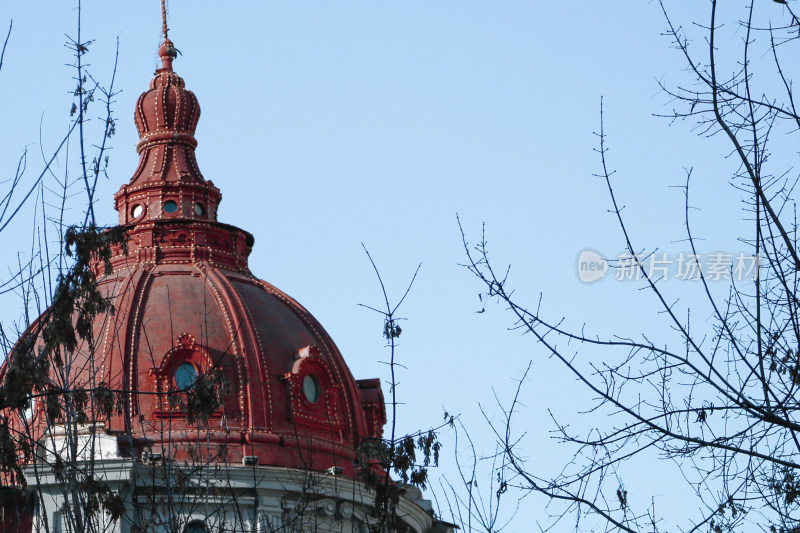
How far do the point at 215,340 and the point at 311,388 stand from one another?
2.62 meters

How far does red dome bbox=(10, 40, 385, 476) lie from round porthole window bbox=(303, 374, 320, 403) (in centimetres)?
2

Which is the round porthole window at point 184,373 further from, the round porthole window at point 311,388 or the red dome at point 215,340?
the round porthole window at point 311,388

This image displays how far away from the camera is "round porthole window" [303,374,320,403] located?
124 feet

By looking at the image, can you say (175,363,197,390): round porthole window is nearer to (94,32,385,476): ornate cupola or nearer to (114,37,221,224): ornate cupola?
(94,32,385,476): ornate cupola

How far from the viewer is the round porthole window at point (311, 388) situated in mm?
37875

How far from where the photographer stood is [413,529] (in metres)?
37.8

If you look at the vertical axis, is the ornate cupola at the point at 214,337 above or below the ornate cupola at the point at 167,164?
below

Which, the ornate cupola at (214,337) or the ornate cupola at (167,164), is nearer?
the ornate cupola at (214,337)

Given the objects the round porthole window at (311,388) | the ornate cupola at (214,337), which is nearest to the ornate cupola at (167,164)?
the ornate cupola at (214,337)

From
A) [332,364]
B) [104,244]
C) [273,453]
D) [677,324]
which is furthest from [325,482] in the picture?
[677,324]

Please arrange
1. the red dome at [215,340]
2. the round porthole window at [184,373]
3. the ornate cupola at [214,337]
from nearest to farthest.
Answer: the red dome at [215,340] → the ornate cupola at [214,337] → the round porthole window at [184,373]

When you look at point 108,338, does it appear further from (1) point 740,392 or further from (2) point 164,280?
(1) point 740,392

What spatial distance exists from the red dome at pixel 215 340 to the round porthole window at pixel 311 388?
0.02m

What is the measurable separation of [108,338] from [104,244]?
22.8 m
